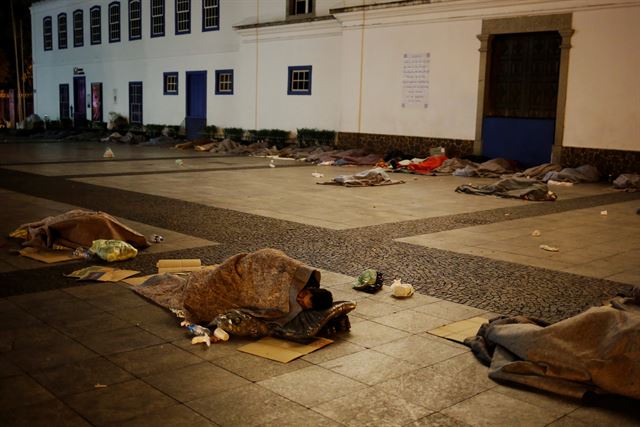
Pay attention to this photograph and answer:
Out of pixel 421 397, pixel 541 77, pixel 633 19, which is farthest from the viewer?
pixel 541 77

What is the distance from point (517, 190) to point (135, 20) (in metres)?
22.5

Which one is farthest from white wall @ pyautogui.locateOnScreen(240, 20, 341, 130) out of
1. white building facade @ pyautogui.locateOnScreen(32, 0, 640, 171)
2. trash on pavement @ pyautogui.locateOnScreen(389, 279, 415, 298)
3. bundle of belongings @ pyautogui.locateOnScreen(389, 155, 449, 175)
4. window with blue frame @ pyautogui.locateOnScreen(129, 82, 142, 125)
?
trash on pavement @ pyautogui.locateOnScreen(389, 279, 415, 298)

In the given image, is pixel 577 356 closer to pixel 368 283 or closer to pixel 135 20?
pixel 368 283

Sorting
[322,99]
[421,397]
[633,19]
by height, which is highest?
[633,19]

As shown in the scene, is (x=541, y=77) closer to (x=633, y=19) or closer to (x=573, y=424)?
(x=633, y=19)

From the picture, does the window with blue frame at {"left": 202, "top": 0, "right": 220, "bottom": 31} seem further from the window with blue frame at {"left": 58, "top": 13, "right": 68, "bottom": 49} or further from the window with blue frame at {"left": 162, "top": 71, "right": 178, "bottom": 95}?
the window with blue frame at {"left": 58, "top": 13, "right": 68, "bottom": 49}

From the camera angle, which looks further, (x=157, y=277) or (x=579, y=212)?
(x=579, y=212)

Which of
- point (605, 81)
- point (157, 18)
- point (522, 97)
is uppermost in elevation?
point (157, 18)

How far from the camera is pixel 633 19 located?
1489cm

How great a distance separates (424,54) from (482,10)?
6.91 ft

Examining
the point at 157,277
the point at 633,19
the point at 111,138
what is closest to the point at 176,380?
the point at 157,277

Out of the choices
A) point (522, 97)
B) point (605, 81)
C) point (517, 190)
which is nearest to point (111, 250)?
point (517, 190)

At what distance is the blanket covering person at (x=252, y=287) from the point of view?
4.85 metres

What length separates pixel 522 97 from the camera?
1727cm
